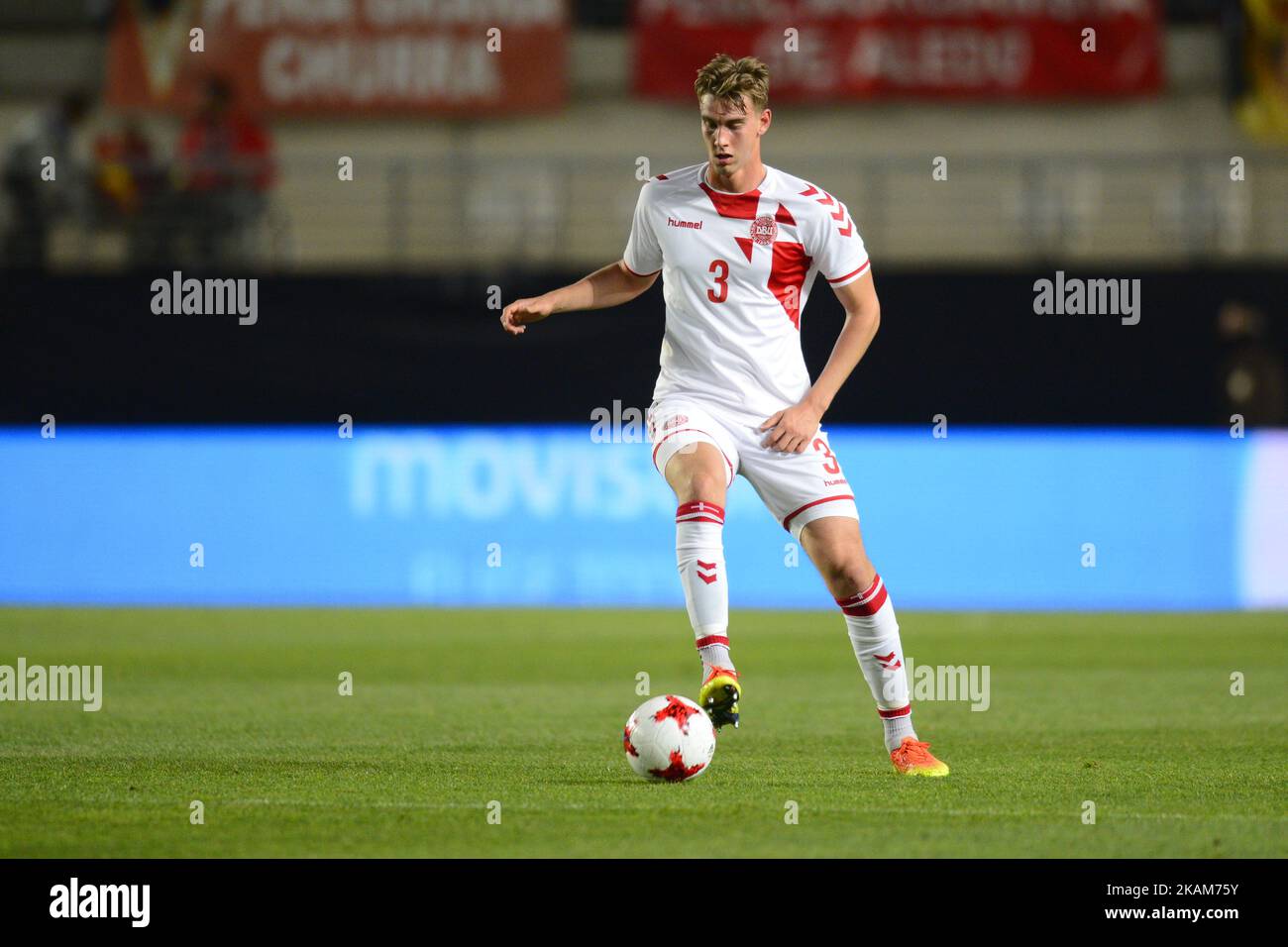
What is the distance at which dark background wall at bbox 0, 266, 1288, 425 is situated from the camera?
1518 cm

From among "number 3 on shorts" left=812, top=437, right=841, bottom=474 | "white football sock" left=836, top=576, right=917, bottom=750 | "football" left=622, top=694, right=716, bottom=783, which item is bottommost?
"football" left=622, top=694, right=716, bottom=783

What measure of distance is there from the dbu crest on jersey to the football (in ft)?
5.25

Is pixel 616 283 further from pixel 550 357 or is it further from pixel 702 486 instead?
pixel 550 357

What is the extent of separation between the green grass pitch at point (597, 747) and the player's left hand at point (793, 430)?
114 cm

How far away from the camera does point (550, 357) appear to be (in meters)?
15.5

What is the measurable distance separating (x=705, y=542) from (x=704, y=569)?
0.30 feet

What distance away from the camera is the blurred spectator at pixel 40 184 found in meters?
16.5

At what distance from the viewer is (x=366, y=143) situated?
2014 centimetres

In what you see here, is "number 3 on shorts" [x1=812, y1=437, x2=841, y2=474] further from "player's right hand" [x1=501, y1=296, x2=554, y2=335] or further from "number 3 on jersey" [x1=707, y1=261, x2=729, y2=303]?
"player's right hand" [x1=501, y1=296, x2=554, y2=335]

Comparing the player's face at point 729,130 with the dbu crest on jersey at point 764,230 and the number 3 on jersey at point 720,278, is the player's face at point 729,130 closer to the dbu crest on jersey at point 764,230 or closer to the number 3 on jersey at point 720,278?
the dbu crest on jersey at point 764,230

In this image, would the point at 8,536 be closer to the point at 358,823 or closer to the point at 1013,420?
the point at 1013,420

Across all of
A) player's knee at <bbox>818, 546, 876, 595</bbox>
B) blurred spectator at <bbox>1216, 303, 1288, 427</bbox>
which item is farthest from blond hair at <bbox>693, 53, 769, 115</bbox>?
blurred spectator at <bbox>1216, 303, 1288, 427</bbox>

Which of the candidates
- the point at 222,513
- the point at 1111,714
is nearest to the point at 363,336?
the point at 222,513
